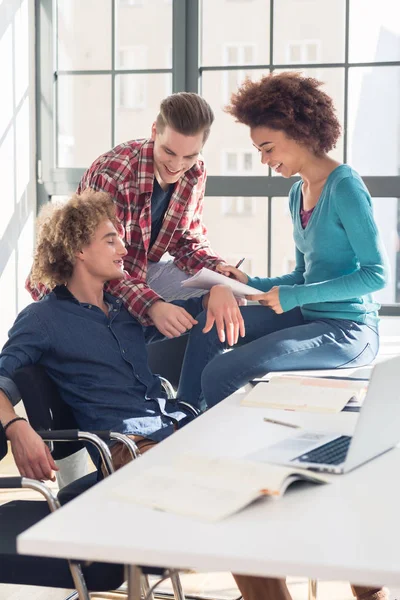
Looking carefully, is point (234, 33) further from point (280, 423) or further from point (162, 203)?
point (280, 423)

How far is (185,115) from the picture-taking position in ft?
8.82

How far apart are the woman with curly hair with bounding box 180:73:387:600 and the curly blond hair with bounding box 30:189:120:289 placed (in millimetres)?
531

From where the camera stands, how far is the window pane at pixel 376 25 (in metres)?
4.14

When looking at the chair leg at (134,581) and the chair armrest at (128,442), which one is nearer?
the chair leg at (134,581)

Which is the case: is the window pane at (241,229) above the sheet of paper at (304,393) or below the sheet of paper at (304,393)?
above

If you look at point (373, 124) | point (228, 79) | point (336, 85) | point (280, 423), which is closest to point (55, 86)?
point (228, 79)

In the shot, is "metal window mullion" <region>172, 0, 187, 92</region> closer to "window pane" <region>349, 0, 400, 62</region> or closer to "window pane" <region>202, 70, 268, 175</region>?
"window pane" <region>202, 70, 268, 175</region>

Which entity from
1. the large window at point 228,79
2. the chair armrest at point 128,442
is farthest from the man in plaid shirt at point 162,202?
the large window at point 228,79

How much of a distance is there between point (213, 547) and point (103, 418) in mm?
1289

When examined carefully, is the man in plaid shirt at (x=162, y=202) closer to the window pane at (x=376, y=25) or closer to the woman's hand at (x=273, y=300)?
the woman's hand at (x=273, y=300)

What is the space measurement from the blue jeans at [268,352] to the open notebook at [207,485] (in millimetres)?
1145

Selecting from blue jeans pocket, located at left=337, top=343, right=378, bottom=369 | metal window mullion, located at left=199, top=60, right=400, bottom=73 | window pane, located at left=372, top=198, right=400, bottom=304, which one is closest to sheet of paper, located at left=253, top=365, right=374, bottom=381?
blue jeans pocket, located at left=337, top=343, right=378, bottom=369

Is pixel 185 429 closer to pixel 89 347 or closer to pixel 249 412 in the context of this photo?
pixel 249 412

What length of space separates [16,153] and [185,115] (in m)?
1.91
